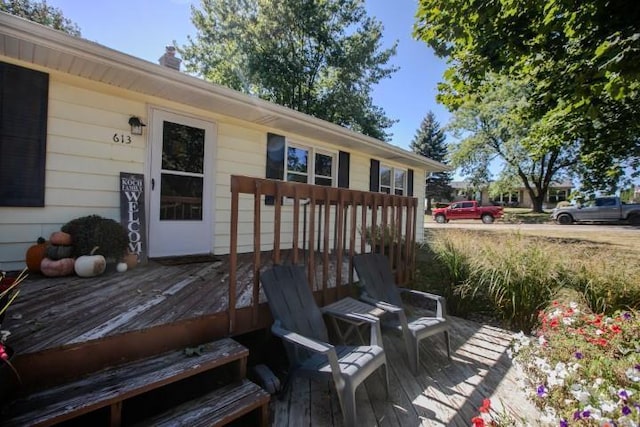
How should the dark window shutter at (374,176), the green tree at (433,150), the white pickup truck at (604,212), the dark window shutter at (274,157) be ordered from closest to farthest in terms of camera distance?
the dark window shutter at (274,157), the dark window shutter at (374,176), the white pickup truck at (604,212), the green tree at (433,150)

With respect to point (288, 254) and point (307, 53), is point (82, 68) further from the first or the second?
point (307, 53)

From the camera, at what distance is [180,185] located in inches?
170

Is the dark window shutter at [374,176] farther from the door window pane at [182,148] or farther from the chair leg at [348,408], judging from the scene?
the chair leg at [348,408]

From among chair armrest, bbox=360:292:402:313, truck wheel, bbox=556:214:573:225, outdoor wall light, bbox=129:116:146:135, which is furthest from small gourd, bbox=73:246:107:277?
truck wheel, bbox=556:214:573:225

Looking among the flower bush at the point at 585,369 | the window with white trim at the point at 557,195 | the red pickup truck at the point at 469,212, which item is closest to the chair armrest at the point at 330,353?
the flower bush at the point at 585,369

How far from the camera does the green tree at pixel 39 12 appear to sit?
12.5m

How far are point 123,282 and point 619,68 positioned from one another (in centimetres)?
501

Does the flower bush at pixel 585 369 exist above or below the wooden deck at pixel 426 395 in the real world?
above

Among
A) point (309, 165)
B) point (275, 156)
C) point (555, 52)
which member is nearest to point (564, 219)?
point (555, 52)

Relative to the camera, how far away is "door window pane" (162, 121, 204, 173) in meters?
4.15

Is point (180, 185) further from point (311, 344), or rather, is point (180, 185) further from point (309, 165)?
point (311, 344)

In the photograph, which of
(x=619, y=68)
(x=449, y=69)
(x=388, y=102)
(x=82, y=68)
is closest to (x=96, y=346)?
(x=82, y=68)

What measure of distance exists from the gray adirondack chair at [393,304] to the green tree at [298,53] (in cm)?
1270

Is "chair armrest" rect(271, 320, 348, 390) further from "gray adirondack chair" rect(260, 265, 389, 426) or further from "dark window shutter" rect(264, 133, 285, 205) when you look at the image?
"dark window shutter" rect(264, 133, 285, 205)
